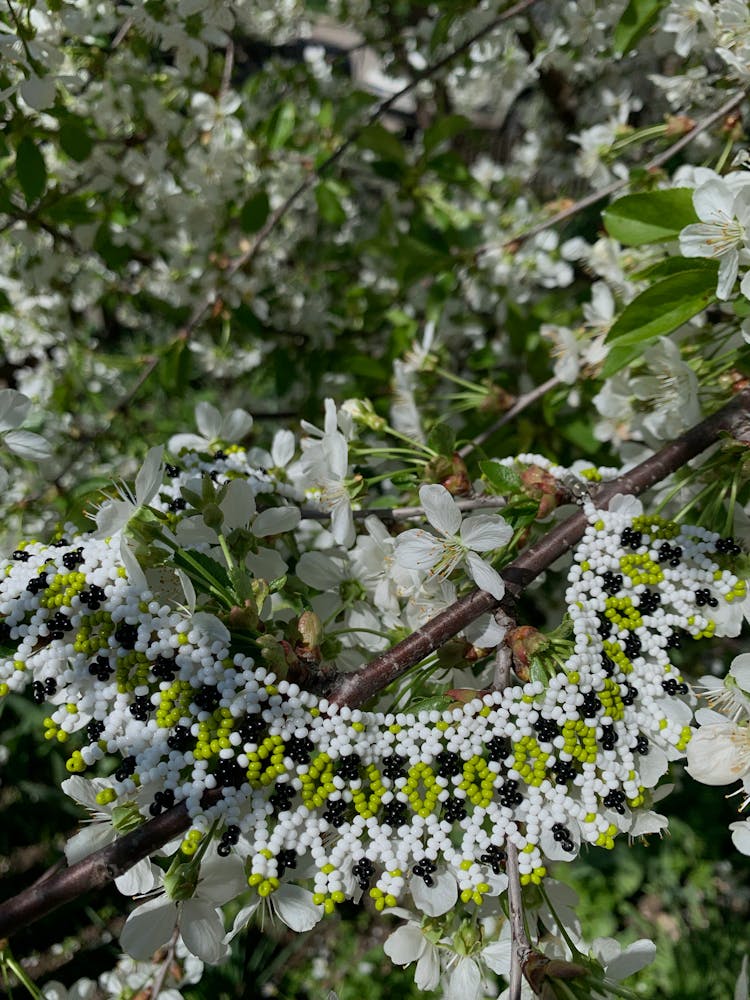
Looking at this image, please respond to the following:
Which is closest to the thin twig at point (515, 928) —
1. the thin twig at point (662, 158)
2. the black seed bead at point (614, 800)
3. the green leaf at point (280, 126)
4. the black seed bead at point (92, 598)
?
the black seed bead at point (614, 800)

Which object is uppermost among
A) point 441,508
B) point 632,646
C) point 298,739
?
point 441,508

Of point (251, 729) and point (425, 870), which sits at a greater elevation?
point (251, 729)

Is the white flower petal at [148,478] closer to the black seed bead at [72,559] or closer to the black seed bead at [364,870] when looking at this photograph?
the black seed bead at [72,559]

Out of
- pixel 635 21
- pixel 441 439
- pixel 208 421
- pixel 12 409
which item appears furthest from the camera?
pixel 635 21

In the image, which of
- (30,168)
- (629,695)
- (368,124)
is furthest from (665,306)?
(368,124)

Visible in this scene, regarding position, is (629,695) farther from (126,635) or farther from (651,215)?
(651,215)

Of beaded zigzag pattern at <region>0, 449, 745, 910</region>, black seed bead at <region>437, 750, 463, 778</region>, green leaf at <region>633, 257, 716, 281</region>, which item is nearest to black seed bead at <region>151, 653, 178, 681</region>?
beaded zigzag pattern at <region>0, 449, 745, 910</region>

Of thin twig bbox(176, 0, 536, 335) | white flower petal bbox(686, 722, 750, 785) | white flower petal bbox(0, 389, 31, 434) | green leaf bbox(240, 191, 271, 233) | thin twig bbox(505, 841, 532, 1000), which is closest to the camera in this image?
thin twig bbox(505, 841, 532, 1000)

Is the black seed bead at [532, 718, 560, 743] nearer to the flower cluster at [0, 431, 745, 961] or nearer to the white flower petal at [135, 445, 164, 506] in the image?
the flower cluster at [0, 431, 745, 961]
